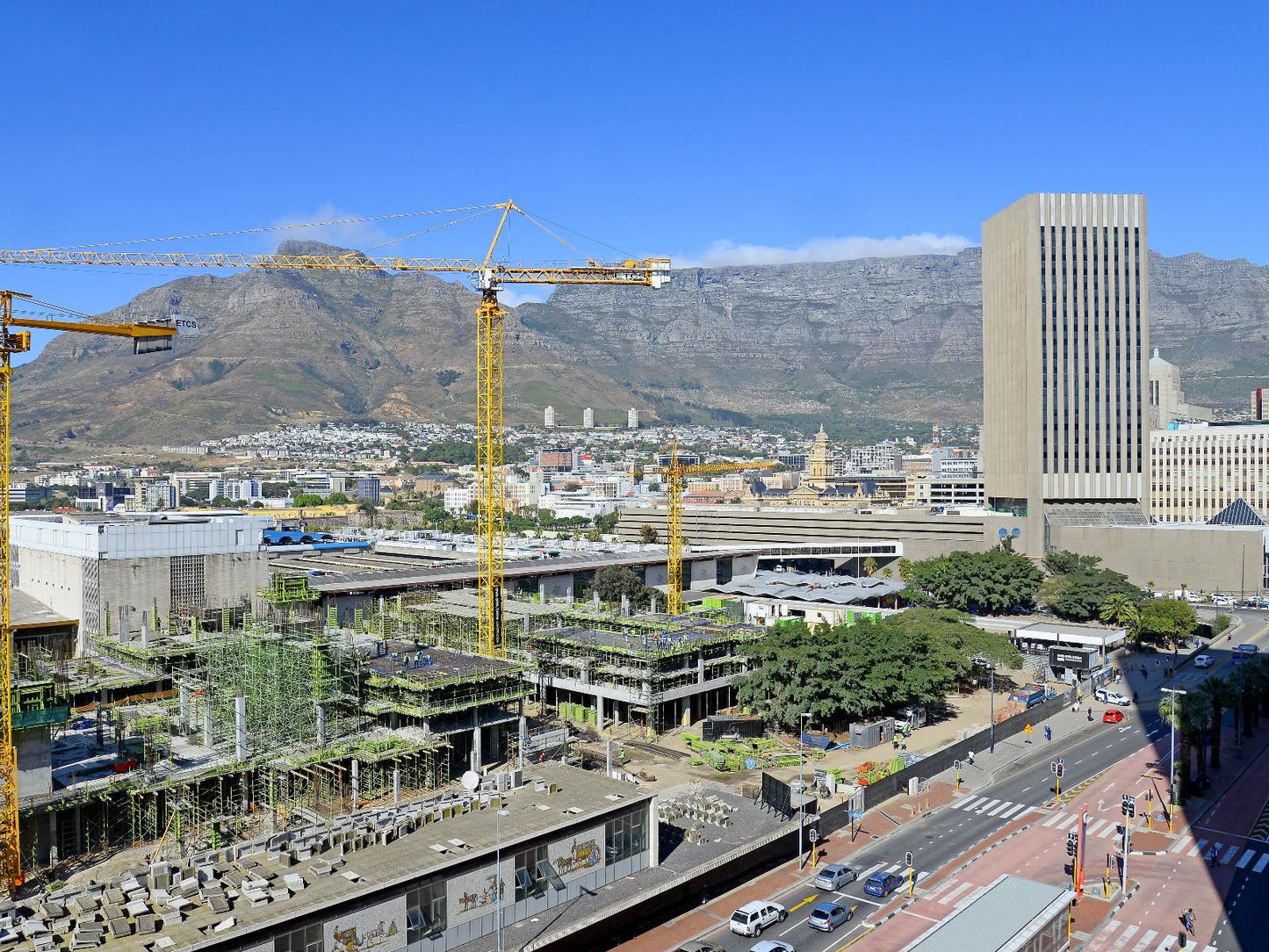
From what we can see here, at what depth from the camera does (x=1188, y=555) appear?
140m

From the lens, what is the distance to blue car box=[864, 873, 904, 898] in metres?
44.4

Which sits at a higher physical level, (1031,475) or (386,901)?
(1031,475)

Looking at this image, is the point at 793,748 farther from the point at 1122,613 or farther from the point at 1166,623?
the point at 1122,613

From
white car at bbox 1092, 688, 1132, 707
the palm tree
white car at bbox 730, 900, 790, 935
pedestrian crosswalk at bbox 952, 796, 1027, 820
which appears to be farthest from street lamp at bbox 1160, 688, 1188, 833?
the palm tree

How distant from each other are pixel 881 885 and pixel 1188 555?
116283mm

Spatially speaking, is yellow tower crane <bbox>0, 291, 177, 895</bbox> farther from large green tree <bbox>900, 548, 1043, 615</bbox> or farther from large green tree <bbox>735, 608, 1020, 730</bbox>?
large green tree <bbox>900, 548, 1043, 615</bbox>

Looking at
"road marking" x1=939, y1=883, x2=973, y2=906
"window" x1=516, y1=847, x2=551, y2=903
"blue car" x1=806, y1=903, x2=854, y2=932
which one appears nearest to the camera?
"window" x1=516, y1=847, x2=551, y2=903

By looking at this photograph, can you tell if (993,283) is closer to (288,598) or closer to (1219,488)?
(1219,488)

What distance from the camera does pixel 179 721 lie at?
57.6 meters

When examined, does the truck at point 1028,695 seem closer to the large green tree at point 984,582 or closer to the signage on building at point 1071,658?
the signage on building at point 1071,658

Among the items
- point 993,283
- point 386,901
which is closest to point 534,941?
point 386,901

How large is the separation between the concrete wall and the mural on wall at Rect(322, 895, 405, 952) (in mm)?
133604

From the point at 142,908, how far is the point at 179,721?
92.5 feet

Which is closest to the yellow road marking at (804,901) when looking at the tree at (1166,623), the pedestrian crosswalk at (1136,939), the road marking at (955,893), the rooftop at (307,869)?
the road marking at (955,893)
